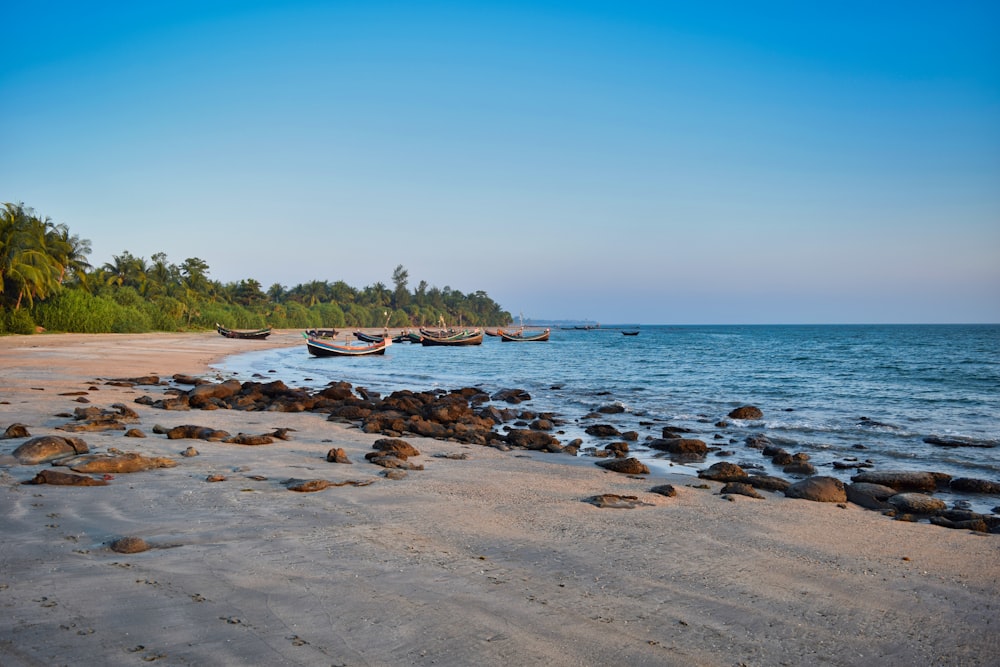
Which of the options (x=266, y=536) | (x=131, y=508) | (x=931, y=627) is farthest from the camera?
(x=131, y=508)

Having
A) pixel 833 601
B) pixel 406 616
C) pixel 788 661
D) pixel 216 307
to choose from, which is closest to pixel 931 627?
pixel 833 601

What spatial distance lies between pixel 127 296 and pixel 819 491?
75795 millimetres

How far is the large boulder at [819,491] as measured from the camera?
952cm

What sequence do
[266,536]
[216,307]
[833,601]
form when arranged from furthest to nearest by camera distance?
1. [216,307]
2. [266,536]
3. [833,601]

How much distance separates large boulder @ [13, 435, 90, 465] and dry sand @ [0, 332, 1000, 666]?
236 millimetres

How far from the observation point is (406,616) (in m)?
4.48

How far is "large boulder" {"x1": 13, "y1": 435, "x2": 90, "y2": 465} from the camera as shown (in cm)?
854

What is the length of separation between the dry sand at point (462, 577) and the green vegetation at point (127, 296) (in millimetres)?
47893

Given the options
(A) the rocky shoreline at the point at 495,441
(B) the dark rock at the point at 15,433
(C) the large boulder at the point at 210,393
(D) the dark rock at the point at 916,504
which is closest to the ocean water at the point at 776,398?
(A) the rocky shoreline at the point at 495,441

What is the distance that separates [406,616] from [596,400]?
20599mm

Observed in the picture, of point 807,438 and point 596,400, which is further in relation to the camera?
point 596,400

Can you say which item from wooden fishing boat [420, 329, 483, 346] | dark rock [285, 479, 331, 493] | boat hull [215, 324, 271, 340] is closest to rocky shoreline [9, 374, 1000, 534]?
dark rock [285, 479, 331, 493]

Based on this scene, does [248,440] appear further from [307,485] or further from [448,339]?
[448,339]

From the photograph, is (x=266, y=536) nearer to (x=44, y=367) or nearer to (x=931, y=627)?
(x=931, y=627)
